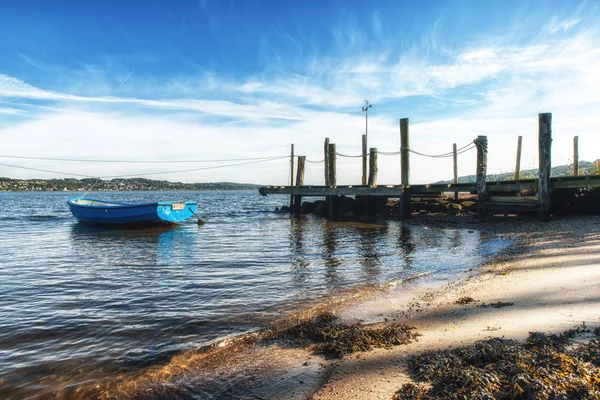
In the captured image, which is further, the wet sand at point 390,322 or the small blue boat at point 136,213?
the small blue boat at point 136,213

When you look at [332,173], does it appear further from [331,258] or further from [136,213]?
[331,258]

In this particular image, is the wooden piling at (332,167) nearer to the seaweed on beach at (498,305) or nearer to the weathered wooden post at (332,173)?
the weathered wooden post at (332,173)

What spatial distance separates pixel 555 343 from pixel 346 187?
2033 cm

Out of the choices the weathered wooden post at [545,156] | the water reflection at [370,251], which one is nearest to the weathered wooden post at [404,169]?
the water reflection at [370,251]

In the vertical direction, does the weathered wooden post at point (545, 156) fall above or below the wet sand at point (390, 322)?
above

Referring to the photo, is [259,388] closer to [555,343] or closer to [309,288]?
Answer: [555,343]

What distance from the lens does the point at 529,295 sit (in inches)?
234

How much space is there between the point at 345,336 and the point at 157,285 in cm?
530

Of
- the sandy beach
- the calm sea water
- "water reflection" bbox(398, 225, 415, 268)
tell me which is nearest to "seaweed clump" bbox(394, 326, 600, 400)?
the sandy beach

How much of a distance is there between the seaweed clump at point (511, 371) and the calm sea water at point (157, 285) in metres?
2.94

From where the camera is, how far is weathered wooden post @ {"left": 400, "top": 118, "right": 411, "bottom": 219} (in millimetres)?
20391

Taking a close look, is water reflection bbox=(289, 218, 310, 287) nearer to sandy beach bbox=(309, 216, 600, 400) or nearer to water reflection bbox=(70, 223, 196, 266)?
sandy beach bbox=(309, 216, 600, 400)

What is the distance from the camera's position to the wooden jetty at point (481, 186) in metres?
14.6

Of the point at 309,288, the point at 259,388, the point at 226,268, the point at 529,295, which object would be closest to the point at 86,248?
the point at 226,268
